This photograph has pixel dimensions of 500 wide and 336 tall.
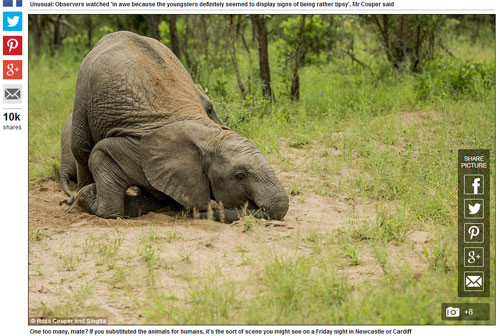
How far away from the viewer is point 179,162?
18.4ft

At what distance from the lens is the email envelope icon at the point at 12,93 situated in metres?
4.93

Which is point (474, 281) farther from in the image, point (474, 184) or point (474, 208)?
point (474, 184)

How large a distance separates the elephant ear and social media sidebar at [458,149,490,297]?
1.90 m

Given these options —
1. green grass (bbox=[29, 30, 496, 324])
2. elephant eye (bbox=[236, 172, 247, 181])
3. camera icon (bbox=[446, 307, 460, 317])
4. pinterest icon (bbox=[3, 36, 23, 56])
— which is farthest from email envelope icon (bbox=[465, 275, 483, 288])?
pinterest icon (bbox=[3, 36, 23, 56])

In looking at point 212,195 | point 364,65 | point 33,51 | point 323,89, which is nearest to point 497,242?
point 212,195

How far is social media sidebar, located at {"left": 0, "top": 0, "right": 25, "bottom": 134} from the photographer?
4.89 meters

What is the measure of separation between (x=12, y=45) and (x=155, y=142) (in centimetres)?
128

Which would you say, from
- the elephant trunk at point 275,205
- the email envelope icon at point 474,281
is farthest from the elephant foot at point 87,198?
the email envelope icon at point 474,281

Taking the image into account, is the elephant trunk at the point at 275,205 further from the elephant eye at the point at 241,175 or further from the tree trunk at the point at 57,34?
the tree trunk at the point at 57,34

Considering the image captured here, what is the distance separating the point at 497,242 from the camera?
14.8 feet

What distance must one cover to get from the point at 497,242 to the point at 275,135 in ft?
11.7

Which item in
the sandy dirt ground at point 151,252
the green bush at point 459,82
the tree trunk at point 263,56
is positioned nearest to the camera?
the sandy dirt ground at point 151,252
